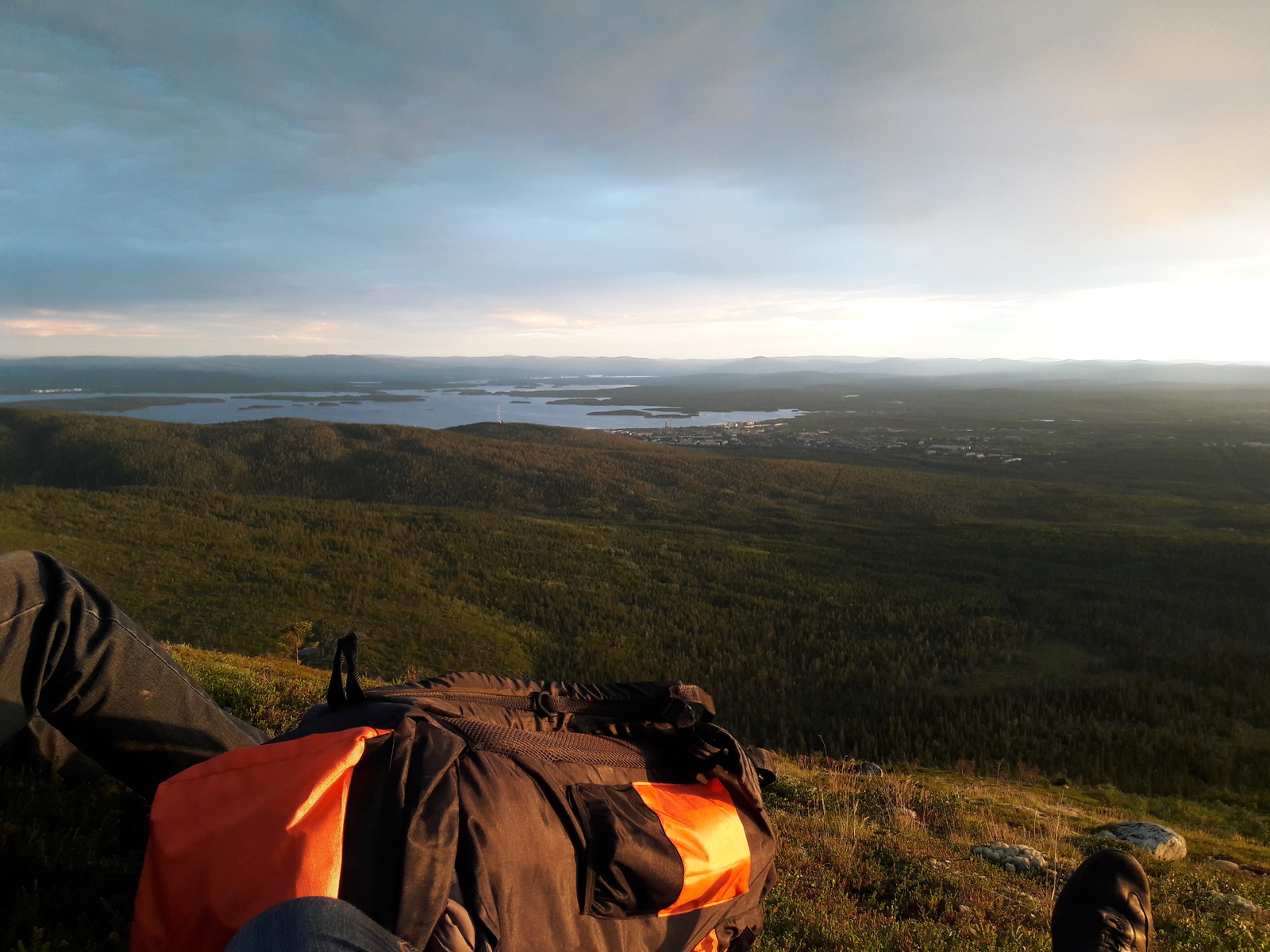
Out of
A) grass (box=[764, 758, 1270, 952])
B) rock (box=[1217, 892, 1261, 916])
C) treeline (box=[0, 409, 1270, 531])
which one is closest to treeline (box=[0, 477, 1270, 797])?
grass (box=[764, 758, 1270, 952])

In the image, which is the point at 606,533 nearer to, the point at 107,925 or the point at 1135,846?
the point at 1135,846

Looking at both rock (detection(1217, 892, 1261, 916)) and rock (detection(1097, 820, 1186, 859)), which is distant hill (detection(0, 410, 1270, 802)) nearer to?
rock (detection(1097, 820, 1186, 859))

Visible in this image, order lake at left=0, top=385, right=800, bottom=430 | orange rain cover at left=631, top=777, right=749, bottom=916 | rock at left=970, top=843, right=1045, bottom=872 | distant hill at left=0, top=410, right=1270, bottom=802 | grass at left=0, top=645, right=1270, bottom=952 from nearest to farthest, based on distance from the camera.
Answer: orange rain cover at left=631, top=777, right=749, bottom=916
grass at left=0, top=645, right=1270, bottom=952
rock at left=970, top=843, right=1045, bottom=872
distant hill at left=0, top=410, right=1270, bottom=802
lake at left=0, top=385, right=800, bottom=430

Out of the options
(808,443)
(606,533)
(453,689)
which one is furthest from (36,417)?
(808,443)

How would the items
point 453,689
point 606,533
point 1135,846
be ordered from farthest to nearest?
point 606,533 < point 1135,846 < point 453,689

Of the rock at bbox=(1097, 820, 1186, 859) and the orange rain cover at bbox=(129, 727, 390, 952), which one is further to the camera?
the rock at bbox=(1097, 820, 1186, 859)

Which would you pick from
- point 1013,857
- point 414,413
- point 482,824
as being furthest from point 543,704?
point 414,413

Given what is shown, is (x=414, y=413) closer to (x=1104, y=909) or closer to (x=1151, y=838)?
(x=1151, y=838)
